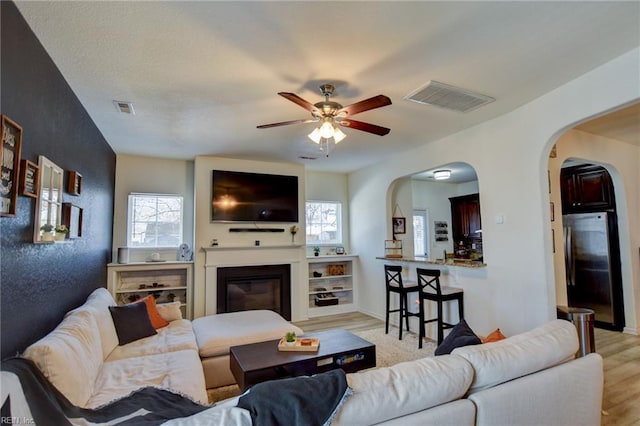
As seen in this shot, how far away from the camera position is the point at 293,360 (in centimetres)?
250

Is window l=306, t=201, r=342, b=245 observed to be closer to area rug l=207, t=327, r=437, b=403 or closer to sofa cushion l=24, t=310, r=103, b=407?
area rug l=207, t=327, r=437, b=403

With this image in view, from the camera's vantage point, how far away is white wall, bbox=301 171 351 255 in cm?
638

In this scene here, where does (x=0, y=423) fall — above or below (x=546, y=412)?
above

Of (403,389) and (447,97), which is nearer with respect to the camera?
(403,389)

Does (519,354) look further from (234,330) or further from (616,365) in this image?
(616,365)

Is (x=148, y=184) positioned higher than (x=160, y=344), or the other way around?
(x=148, y=184)

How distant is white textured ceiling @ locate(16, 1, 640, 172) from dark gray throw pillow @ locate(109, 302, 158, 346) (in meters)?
2.00

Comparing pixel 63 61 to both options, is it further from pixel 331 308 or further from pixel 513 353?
pixel 331 308

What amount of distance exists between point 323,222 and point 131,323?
3.91m

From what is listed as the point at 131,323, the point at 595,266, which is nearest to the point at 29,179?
the point at 131,323

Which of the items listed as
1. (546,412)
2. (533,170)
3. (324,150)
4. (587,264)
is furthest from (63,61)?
(587,264)

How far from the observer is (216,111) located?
10.9 feet

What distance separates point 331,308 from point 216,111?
157 inches

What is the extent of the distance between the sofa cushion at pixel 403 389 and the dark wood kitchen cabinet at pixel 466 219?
21.5ft
